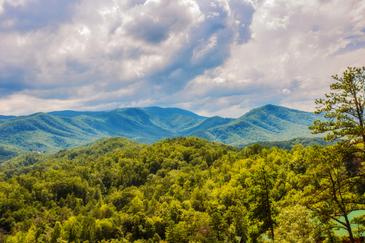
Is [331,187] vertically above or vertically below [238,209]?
above

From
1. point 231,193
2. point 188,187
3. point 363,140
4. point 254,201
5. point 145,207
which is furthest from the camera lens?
point 188,187

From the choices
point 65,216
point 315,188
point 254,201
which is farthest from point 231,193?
point 65,216

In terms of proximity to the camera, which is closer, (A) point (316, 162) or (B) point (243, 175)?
(A) point (316, 162)

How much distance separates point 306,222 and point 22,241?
14649 centimetres

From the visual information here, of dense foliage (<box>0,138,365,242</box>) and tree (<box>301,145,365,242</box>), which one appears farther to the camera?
dense foliage (<box>0,138,365,242</box>)

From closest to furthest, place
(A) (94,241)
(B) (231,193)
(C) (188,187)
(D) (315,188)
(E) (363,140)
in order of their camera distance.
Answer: (E) (363,140) < (D) (315,188) < (B) (231,193) < (A) (94,241) < (C) (188,187)

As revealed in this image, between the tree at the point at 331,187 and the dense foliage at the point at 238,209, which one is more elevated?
the tree at the point at 331,187

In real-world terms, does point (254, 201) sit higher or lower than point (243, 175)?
higher

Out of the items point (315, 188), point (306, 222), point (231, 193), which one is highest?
point (315, 188)

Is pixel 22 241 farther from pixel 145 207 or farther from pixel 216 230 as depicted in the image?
pixel 216 230

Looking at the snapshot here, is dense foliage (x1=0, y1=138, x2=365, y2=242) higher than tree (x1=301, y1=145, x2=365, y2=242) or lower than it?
lower

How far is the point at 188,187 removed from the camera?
18425 cm

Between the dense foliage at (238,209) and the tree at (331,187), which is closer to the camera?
the tree at (331,187)

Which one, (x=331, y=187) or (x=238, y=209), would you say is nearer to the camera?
(x=331, y=187)
